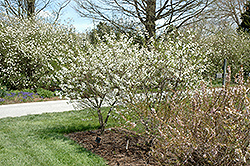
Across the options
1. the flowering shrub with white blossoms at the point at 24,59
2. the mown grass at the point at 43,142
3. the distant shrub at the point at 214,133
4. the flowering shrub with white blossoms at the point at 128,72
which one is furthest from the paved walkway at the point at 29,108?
the distant shrub at the point at 214,133

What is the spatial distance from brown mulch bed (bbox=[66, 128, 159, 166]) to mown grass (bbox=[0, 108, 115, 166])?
0.61 feet

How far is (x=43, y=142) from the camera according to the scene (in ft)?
14.4

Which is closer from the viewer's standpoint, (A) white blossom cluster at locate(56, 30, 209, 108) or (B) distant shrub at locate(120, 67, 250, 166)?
(B) distant shrub at locate(120, 67, 250, 166)

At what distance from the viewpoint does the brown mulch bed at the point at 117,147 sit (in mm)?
3676

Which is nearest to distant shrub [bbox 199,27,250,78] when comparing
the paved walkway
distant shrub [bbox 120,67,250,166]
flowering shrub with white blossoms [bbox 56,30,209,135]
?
the paved walkway

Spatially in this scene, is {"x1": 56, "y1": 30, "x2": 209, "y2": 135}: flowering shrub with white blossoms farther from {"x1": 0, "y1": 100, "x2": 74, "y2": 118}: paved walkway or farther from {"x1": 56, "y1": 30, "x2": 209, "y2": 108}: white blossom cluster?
{"x1": 0, "y1": 100, "x2": 74, "y2": 118}: paved walkway

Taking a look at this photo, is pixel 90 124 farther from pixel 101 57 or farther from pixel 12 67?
pixel 12 67

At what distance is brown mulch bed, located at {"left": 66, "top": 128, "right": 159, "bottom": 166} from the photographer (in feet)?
12.1

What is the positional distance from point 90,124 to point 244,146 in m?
3.79

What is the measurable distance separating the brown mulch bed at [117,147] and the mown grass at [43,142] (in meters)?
0.19

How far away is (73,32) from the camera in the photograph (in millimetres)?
12430

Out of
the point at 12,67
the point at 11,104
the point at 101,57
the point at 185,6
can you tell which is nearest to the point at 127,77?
the point at 101,57

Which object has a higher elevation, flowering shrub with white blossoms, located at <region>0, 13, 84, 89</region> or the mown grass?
flowering shrub with white blossoms, located at <region>0, 13, 84, 89</region>

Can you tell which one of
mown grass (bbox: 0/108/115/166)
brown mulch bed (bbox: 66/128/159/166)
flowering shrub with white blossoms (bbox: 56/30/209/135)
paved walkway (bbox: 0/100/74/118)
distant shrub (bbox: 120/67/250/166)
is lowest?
brown mulch bed (bbox: 66/128/159/166)
